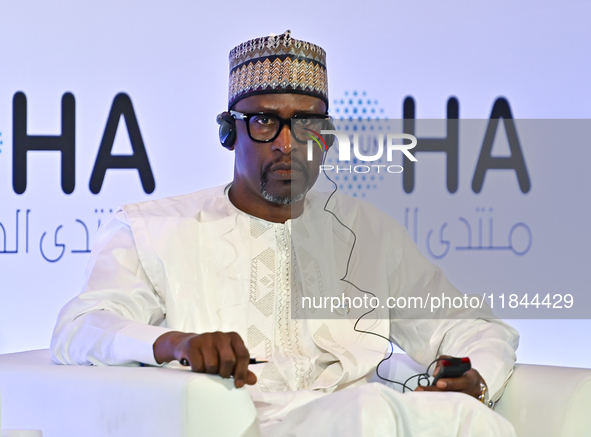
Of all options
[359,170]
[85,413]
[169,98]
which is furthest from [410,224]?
[169,98]

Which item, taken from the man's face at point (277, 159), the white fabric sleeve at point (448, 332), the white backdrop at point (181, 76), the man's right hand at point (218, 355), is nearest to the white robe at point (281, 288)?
the white fabric sleeve at point (448, 332)

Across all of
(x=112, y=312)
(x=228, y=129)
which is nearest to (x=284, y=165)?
(x=228, y=129)

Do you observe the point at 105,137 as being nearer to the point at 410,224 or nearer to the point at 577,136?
the point at 410,224

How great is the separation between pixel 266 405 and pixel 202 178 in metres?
1.80

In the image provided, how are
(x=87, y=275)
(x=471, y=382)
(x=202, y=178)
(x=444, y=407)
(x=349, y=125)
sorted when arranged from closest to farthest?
(x=444, y=407)
(x=471, y=382)
(x=87, y=275)
(x=349, y=125)
(x=202, y=178)

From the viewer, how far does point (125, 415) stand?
1763 millimetres

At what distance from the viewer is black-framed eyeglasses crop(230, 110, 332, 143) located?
2.49 metres

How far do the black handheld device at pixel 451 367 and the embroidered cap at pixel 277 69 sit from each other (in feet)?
3.35

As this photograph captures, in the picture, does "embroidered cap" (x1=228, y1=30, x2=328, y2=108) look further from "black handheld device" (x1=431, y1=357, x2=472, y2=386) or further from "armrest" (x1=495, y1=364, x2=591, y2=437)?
"armrest" (x1=495, y1=364, x2=591, y2=437)

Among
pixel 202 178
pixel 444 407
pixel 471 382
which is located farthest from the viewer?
pixel 202 178

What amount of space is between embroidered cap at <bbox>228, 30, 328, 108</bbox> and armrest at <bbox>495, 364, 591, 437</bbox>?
1.15 m

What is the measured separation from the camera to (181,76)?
3.79 meters

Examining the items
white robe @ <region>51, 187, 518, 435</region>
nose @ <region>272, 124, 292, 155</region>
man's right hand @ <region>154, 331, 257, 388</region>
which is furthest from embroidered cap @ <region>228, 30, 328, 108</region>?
man's right hand @ <region>154, 331, 257, 388</region>

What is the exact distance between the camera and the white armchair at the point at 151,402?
5.61 ft
